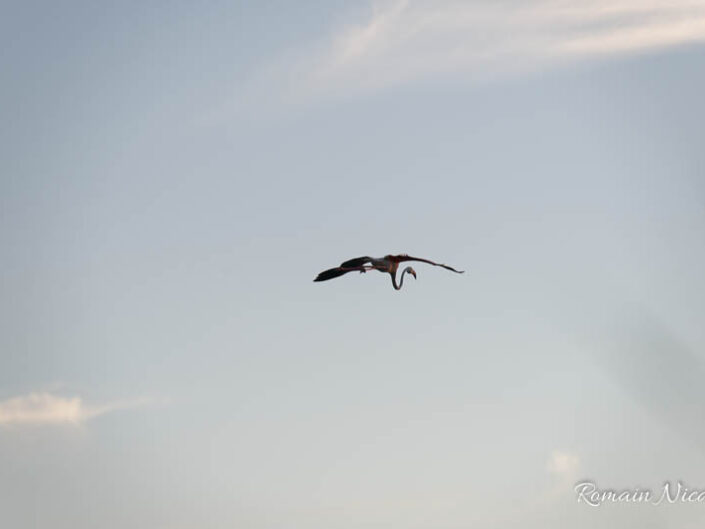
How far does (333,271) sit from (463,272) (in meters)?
12.4

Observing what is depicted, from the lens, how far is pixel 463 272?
121 meters

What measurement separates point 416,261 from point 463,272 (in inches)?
240

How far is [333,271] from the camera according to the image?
128 m

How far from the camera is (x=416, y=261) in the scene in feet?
414

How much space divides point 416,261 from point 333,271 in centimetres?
729
